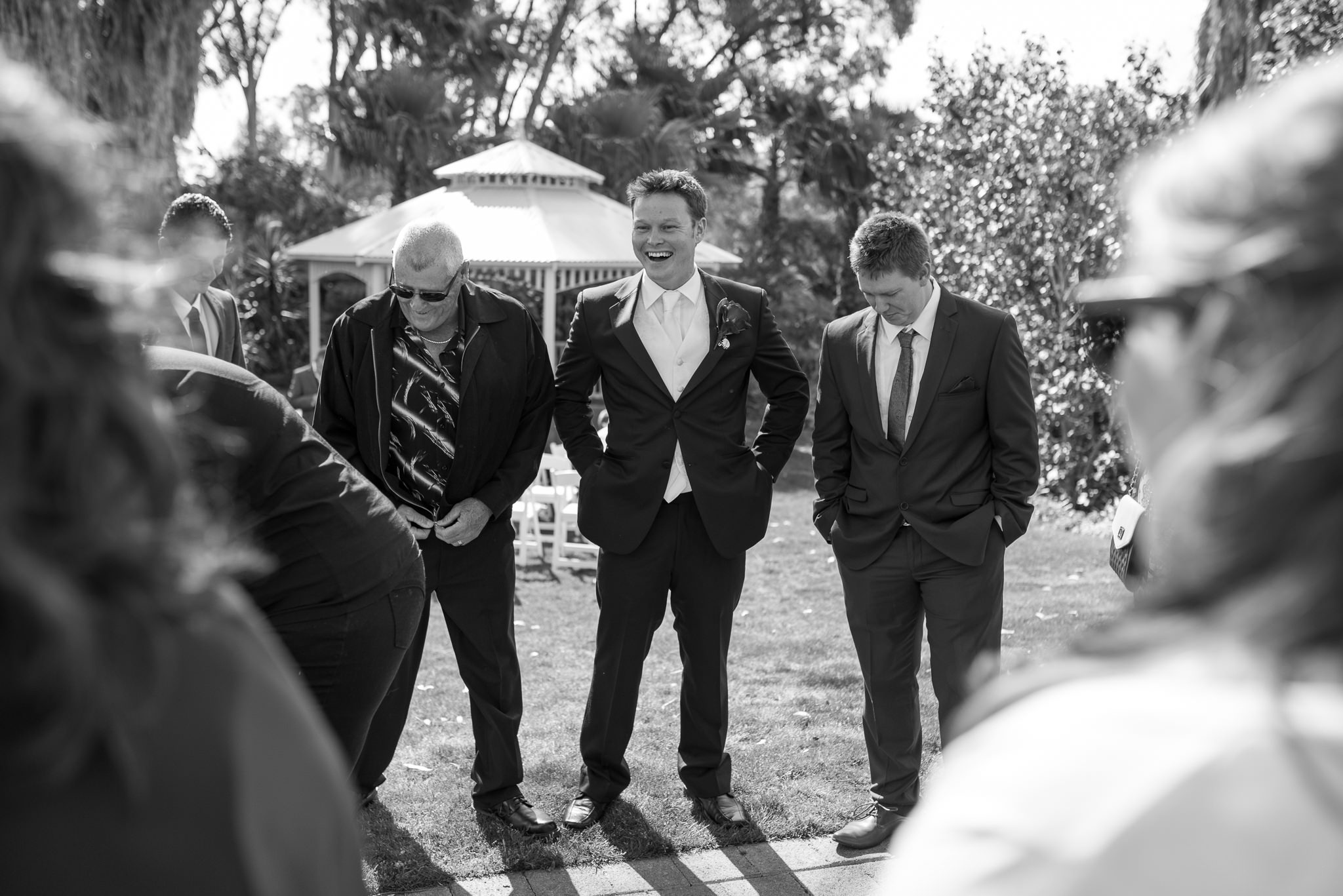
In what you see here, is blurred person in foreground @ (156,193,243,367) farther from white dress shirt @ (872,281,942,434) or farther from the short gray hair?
white dress shirt @ (872,281,942,434)

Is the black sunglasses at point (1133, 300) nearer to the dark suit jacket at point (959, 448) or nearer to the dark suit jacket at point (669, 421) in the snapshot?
the dark suit jacket at point (959, 448)

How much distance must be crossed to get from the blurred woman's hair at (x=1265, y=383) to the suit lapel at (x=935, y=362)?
11.9 ft

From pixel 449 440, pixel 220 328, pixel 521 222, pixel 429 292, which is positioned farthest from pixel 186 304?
pixel 521 222

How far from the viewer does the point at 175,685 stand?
1.08 m

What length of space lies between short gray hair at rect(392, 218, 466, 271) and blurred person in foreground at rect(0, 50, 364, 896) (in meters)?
3.50

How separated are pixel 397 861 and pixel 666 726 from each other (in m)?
1.77

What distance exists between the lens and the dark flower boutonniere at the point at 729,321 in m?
4.84

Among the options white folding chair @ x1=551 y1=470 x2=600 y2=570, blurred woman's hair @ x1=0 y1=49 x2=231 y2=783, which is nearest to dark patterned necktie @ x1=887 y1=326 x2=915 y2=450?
blurred woman's hair @ x1=0 y1=49 x2=231 y2=783

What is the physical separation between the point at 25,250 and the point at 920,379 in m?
3.99

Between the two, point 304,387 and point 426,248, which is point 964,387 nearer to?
point 426,248

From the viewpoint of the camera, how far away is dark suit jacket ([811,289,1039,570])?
4605 millimetres

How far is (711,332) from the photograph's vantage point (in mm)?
4906

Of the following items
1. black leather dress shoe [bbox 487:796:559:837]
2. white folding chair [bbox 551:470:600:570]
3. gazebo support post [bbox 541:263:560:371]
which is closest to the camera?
black leather dress shoe [bbox 487:796:559:837]

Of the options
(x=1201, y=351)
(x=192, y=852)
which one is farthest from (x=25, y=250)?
(x=1201, y=351)
